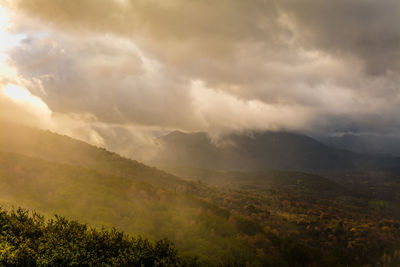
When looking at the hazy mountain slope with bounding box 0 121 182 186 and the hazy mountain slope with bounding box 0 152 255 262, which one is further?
the hazy mountain slope with bounding box 0 121 182 186

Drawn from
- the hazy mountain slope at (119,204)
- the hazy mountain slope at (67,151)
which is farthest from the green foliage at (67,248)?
the hazy mountain slope at (67,151)

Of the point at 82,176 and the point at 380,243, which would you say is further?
the point at 380,243

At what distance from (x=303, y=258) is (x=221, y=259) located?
33.9 feet

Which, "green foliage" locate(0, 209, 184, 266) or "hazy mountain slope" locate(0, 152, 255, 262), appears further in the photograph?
"hazy mountain slope" locate(0, 152, 255, 262)

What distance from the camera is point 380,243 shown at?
70562mm

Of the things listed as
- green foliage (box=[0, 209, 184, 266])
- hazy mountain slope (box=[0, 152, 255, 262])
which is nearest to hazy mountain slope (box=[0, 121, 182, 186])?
hazy mountain slope (box=[0, 152, 255, 262])

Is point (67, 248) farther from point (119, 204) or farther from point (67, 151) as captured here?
point (67, 151)

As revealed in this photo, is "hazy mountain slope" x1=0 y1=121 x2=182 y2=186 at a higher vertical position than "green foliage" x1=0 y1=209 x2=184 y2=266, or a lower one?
higher

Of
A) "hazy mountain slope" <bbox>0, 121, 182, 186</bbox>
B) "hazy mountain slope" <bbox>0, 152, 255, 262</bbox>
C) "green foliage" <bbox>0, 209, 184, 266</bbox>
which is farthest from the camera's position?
"hazy mountain slope" <bbox>0, 121, 182, 186</bbox>

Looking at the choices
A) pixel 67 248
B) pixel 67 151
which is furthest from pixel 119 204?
pixel 67 151

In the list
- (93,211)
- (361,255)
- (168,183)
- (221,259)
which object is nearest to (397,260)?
(361,255)

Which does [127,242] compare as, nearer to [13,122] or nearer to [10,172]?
[10,172]

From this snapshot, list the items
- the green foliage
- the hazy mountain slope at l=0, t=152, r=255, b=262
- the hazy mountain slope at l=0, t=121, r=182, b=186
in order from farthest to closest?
the hazy mountain slope at l=0, t=121, r=182, b=186 → the hazy mountain slope at l=0, t=152, r=255, b=262 → the green foliage

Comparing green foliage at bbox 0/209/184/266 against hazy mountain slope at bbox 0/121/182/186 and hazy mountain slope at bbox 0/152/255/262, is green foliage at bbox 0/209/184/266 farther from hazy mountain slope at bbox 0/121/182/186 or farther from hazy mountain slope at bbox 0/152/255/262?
hazy mountain slope at bbox 0/121/182/186
